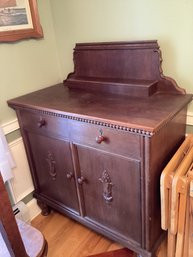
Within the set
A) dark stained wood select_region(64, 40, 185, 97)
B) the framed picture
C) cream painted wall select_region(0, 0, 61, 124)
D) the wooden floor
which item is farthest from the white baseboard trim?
the framed picture

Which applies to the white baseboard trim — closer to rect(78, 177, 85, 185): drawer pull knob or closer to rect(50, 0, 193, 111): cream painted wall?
rect(78, 177, 85, 185): drawer pull knob

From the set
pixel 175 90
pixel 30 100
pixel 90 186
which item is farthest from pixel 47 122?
pixel 175 90

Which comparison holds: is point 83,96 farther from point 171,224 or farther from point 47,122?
point 171,224

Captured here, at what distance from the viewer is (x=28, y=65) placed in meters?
1.59

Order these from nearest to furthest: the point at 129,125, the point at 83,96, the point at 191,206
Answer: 1. the point at 129,125
2. the point at 191,206
3. the point at 83,96

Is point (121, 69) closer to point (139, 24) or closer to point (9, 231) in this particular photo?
point (139, 24)

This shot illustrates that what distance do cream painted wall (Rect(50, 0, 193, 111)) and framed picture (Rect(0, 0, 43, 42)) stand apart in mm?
194

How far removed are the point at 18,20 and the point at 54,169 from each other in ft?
3.04

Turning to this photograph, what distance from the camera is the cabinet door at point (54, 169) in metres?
1.39

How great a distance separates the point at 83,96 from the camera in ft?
4.63

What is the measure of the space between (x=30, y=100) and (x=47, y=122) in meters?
0.20

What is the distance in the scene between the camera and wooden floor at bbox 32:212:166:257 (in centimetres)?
147

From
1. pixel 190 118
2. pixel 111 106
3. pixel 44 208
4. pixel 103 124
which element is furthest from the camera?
pixel 44 208

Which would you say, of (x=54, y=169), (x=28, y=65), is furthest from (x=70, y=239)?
(x=28, y=65)
